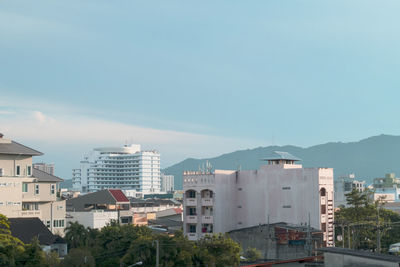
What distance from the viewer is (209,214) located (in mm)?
108000

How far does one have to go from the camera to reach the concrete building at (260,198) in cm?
10225

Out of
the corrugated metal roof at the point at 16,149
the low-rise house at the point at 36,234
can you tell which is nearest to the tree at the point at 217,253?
the low-rise house at the point at 36,234

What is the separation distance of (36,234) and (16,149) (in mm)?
16586

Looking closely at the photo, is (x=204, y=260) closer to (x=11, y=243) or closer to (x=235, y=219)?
(x=11, y=243)

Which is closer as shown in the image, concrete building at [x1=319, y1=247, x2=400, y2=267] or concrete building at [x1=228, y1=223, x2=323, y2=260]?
concrete building at [x1=319, y1=247, x2=400, y2=267]

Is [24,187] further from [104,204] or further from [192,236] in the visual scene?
[104,204]

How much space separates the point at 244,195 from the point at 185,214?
10.6m

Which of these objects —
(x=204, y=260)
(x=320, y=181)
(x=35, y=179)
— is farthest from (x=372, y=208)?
(x=35, y=179)

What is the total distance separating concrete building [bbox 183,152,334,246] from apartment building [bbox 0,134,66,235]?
2196cm

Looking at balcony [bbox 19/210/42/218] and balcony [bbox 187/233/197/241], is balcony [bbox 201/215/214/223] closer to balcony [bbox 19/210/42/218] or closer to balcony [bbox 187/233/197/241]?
balcony [bbox 187/233/197/241]

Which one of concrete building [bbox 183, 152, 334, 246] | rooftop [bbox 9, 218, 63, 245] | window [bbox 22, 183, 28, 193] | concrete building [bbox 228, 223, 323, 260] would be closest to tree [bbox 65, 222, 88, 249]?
rooftop [bbox 9, 218, 63, 245]

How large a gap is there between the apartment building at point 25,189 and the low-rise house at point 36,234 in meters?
5.90

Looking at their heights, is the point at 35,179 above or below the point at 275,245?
above

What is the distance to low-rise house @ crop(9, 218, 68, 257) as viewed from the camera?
275 feet
